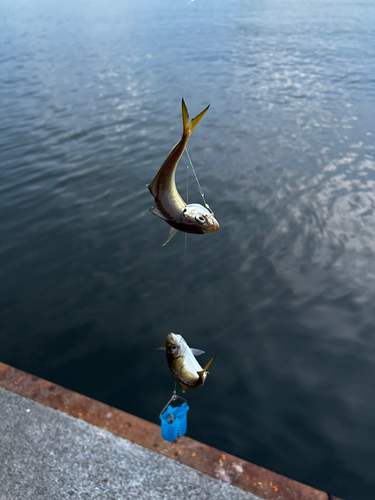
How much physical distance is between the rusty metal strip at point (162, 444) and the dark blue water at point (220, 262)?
0.77 meters

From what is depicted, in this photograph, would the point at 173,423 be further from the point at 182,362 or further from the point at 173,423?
the point at 182,362

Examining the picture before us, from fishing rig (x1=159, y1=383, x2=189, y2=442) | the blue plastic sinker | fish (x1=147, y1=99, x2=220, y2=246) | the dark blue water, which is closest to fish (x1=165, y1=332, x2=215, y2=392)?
fishing rig (x1=159, y1=383, x2=189, y2=442)

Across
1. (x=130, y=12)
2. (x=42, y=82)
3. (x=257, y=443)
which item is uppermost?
(x=130, y=12)

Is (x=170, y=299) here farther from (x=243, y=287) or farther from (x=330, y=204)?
(x=330, y=204)

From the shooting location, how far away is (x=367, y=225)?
31.4 ft

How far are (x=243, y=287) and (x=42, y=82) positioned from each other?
1919cm

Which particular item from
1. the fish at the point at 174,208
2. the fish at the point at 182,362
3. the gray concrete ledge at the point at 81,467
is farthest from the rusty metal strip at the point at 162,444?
the fish at the point at 174,208

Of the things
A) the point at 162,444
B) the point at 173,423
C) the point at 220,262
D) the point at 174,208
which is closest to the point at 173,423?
the point at 173,423

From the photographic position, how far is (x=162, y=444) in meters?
4.79

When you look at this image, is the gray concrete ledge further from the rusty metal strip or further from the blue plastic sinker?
the blue plastic sinker

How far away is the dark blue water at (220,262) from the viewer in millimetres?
5891

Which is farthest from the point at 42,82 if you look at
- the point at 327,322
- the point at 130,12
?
the point at 130,12

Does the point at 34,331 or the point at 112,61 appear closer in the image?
the point at 34,331

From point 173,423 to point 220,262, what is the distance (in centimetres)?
452
